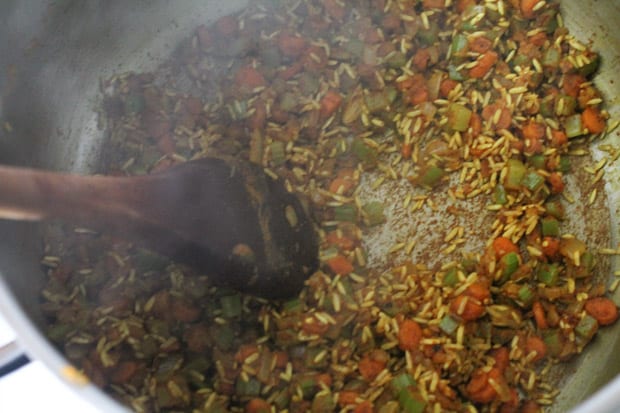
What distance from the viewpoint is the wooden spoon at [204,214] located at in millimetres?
1503

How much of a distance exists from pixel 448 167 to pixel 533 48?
0.56m

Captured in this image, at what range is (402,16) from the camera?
2500 mm

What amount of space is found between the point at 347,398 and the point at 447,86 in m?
1.22

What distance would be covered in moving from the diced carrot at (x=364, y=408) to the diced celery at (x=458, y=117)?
41.5 inches

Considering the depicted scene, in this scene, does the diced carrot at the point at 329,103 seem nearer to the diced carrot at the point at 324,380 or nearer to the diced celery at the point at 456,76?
the diced celery at the point at 456,76

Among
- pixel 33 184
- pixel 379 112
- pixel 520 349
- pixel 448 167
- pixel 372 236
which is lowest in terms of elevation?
pixel 520 349

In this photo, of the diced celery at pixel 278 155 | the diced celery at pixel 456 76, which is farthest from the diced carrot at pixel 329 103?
the diced celery at pixel 456 76

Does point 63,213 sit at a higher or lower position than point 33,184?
lower

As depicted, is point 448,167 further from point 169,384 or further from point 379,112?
point 169,384

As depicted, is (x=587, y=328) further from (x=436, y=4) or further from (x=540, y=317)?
→ (x=436, y=4)

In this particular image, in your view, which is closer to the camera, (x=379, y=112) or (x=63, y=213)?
(x=63, y=213)

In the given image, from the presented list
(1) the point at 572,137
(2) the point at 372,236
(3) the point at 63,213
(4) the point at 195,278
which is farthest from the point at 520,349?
(3) the point at 63,213

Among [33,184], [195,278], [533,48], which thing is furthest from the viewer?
[533,48]

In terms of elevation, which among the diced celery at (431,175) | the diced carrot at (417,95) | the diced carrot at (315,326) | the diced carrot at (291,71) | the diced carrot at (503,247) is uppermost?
the diced carrot at (291,71)
